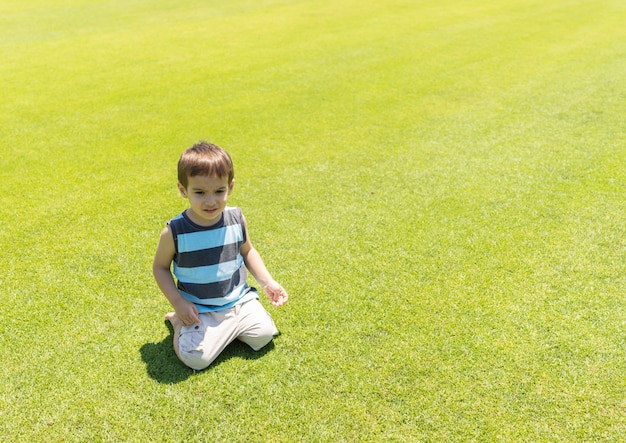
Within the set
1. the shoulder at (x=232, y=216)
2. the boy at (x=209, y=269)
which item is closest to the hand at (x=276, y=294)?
the boy at (x=209, y=269)

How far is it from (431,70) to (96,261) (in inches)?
297

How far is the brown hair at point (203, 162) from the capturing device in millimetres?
2953

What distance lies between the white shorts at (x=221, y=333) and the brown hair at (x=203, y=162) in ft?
2.80

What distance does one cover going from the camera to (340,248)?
14.0ft

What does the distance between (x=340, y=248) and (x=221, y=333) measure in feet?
4.69

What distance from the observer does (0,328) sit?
337 cm

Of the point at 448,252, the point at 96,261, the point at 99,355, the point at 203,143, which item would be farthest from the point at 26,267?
the point at 448,252

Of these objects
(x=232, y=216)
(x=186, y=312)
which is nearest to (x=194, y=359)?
(x=186, y=312)

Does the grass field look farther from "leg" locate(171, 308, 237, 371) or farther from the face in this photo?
the face

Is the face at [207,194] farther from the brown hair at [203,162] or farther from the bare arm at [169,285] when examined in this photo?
the bare arm at [169,285]

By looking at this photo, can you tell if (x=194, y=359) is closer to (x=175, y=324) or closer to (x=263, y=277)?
(x=175, y=324)

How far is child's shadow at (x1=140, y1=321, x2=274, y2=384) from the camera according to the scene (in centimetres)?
302

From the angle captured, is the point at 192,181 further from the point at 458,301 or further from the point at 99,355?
the point at 458,301

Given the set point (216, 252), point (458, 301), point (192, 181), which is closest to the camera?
point (192, 181)
